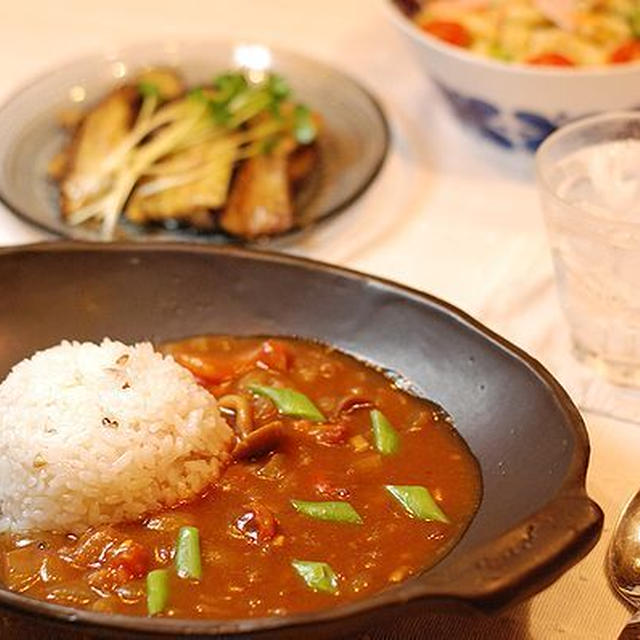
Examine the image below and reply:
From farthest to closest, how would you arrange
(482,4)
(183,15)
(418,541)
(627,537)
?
(183,15)
(482,4)
(627,537)
(418,541)

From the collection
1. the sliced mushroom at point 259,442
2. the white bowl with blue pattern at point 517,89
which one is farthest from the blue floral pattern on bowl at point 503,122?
the sliced mushroom at point 259,442

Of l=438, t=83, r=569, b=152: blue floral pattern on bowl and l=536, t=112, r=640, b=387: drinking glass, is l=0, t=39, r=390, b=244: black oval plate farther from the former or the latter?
l=536, t=112, r=640, b=387: drinking glass

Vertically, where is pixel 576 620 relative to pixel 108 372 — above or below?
below

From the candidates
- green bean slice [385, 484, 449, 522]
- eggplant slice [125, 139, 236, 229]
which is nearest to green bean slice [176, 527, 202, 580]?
green bean slice [385, 484, 449, 522]

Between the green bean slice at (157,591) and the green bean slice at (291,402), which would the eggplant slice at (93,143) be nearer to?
the green bean slice at (291,402)

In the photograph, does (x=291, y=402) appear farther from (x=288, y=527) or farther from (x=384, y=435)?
(x=288, y=527)

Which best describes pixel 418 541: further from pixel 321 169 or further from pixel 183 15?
pixel 183 15

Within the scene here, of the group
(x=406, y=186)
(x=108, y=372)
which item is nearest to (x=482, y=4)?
(x=406, y=186)
